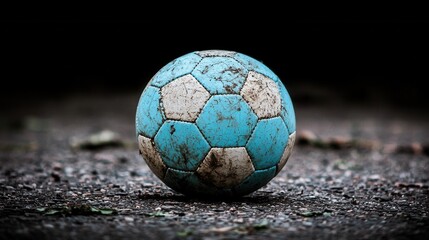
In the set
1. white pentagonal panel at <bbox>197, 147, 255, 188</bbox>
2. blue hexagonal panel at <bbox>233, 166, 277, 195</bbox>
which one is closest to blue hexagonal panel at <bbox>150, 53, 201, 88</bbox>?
white pentagonal panel at <bbox>197, 147, 255, 188</bbox>

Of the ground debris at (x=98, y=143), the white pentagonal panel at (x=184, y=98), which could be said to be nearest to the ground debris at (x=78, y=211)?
the white pentagonal panel at (x=184, y=98)

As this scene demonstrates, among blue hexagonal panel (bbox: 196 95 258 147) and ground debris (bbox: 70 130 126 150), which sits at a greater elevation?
blue hexagonal panel (bbox: 196 95 258 147)

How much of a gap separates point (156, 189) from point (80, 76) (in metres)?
10.3

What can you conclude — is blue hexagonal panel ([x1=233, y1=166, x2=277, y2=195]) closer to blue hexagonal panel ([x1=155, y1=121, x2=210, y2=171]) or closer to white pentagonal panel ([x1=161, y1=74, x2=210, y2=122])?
blue hexagonal panel ([x1=155, y1=121, x2=210, y2=171])

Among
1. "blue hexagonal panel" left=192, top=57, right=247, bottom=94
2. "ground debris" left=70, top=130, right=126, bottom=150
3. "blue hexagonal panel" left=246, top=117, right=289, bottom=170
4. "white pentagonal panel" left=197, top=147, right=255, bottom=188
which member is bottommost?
"ground debris" left=70, top=130, right=126, bottom=150

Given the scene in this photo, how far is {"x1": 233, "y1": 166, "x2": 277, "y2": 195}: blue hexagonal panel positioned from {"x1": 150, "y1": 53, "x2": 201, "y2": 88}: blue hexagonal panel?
93 centimetres

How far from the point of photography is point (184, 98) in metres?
4.13

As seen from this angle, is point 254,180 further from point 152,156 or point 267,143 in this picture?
point 152,156

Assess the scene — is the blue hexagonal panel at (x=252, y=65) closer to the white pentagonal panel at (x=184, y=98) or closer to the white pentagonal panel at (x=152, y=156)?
the white pentagonal panel at (x=184, y=98)

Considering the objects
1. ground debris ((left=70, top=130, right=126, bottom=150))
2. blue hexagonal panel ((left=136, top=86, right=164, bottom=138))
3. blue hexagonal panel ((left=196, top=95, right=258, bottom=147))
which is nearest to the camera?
blue hexagonal panel ((left=196, top=95, right=258, bottom=147))

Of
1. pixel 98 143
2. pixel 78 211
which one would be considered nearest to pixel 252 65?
pixel 78 211

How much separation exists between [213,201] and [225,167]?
447 millimetres

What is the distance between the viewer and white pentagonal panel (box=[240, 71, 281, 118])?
4.15 meters

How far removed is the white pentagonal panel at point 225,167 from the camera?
4094mm
